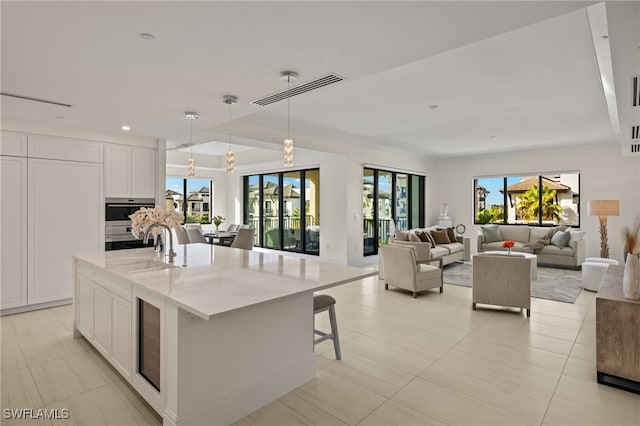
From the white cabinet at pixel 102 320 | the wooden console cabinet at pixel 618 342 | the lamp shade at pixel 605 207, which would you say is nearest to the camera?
the wooden console cabinet at pixel 618 342

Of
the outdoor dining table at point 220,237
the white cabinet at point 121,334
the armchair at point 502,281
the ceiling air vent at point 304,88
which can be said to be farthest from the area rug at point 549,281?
the white cabinet at point 121,334

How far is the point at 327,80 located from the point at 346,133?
3.94 m

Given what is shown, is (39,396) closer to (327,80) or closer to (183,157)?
(327,80)

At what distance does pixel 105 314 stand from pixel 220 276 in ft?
3.78

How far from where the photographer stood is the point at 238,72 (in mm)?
2803

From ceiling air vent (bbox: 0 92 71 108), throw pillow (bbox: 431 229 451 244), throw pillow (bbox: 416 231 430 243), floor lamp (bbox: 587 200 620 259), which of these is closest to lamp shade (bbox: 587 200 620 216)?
floor lamp (bbox: 587 200 620 259)

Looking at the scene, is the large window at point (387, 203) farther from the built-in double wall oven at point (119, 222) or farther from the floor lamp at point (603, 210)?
the built-in double wall oven at point (119, 222)

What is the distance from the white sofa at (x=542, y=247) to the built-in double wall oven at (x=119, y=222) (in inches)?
283

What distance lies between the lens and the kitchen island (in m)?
1.91

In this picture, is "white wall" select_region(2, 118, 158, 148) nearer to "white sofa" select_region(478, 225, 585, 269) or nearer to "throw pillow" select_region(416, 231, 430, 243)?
"throw pillow" select_region(416, 231, 430, 243)

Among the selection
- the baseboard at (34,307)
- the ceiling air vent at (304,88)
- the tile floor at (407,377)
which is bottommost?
the tile floor at (407,377)

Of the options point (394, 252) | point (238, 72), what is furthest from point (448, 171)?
point (238, 72)

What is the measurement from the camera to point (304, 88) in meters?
3.17

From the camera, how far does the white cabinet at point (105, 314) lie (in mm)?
2436
